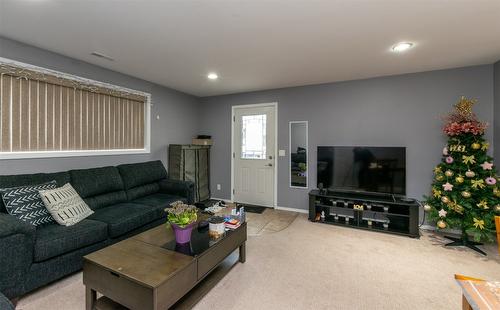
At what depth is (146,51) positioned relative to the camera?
2646 millimetres

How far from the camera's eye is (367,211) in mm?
3539

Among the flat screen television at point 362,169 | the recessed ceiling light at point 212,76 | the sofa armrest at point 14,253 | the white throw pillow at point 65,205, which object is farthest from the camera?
the recessed ceiling light at point 212,76

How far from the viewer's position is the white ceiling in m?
1.81

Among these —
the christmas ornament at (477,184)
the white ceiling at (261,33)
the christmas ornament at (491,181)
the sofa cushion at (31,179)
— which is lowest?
the christmas ornament at (477,184)

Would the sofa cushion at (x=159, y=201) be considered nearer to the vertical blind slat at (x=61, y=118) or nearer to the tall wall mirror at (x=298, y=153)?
the vertical blind slat at (x=61, y=118)

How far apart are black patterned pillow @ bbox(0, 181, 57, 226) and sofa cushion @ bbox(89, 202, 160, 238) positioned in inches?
16.0

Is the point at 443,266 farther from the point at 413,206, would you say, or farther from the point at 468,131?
the point at 468,131

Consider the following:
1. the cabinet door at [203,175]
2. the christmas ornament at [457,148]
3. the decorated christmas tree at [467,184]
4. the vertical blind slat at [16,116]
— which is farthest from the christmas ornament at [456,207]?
the vertical blind slat at [16,116]

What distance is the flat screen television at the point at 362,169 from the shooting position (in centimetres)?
333

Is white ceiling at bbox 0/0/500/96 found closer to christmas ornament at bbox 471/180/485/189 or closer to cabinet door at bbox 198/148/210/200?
christmas ornament at bbox 471/180/485/189

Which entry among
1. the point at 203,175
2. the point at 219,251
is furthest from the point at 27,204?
the point at 203,175

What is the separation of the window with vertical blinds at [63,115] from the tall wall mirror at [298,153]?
275cm

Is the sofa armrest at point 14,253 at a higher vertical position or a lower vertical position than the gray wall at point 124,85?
→ lower

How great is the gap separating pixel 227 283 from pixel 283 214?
2183mm
